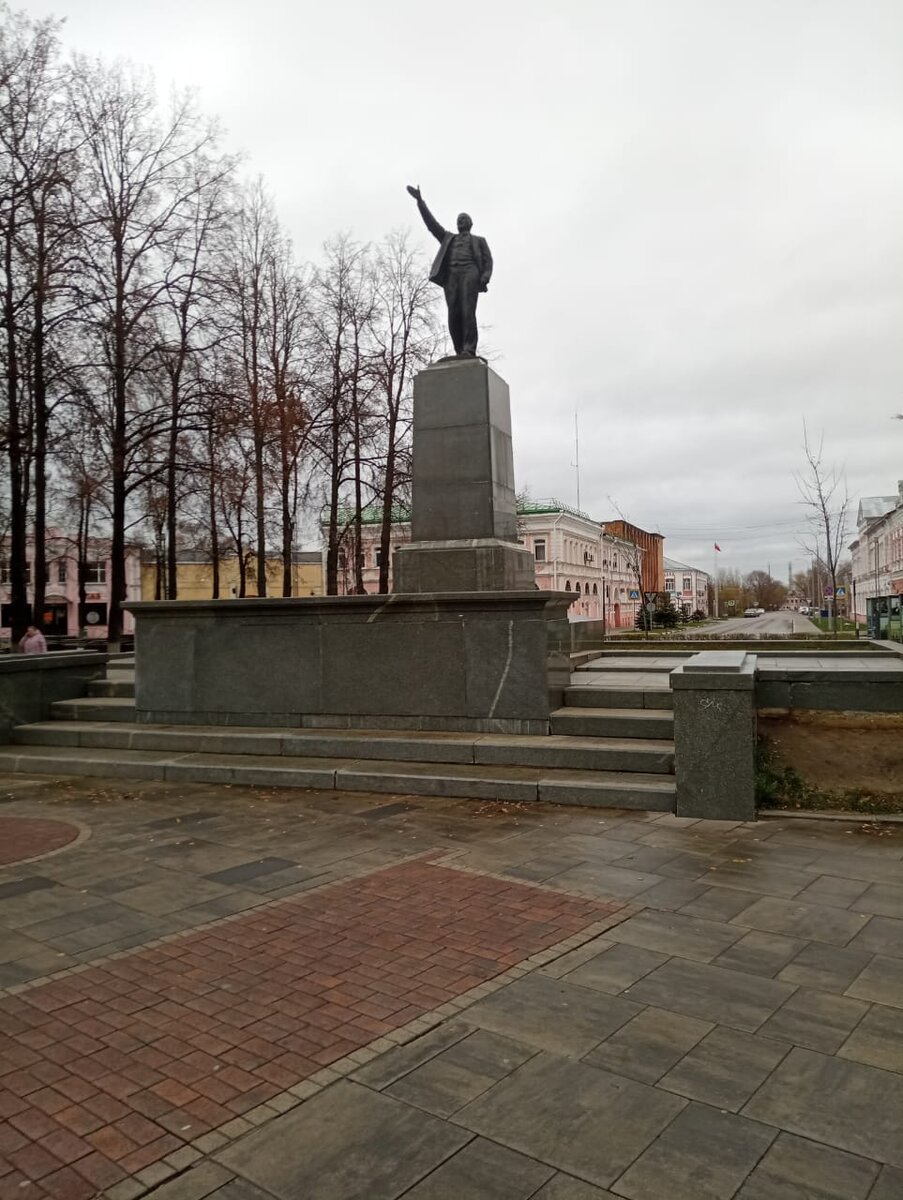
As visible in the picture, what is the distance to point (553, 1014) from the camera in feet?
12.3

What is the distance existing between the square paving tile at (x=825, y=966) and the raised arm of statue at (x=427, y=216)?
394 inches

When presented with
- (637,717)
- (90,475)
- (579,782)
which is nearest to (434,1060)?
(579,782)

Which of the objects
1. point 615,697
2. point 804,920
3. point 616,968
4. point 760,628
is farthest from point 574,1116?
point 760,628

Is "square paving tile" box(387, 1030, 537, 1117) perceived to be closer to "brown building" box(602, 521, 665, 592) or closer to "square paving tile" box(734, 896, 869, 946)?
"square paving tile" box(734, 896, 869, 946)

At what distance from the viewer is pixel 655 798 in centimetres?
750

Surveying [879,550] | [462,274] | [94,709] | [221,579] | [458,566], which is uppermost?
[879,550]

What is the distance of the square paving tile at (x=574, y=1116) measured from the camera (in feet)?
8.94

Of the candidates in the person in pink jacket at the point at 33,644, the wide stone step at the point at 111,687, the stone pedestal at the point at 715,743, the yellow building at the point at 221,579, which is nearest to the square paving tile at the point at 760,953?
the stone pedestal at the point at 715,743

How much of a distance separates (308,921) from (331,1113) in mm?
2020

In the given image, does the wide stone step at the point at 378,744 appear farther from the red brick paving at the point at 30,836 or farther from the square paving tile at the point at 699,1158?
the square paving tile at the point at 699,1158

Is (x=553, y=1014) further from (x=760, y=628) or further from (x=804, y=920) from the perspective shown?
(x=760, y=628)

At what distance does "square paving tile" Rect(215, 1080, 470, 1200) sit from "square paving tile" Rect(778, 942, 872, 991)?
2001mm

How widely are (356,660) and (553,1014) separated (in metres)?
6.68

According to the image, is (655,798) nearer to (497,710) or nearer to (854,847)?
(854,847)
